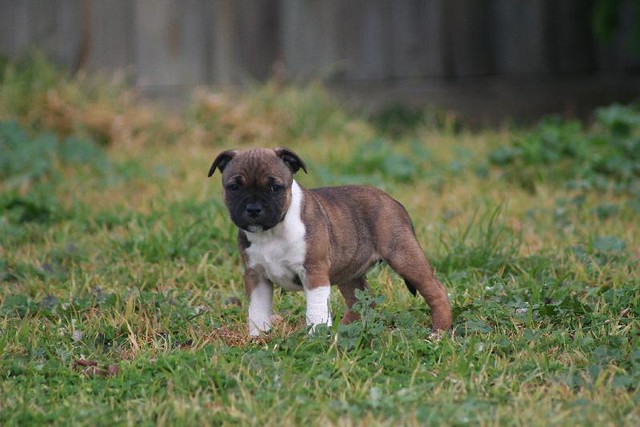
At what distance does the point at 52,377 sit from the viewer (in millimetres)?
5023

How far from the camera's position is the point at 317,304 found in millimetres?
5367

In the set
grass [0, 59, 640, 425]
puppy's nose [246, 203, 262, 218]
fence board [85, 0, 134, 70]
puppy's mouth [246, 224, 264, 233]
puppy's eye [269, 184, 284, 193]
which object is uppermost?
fence board [85, 0, 134, 70]

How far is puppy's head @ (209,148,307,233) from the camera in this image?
17.0ft

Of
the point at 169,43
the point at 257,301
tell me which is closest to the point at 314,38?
the point at 169,43

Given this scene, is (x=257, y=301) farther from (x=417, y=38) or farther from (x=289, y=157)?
(x=417, y=38)

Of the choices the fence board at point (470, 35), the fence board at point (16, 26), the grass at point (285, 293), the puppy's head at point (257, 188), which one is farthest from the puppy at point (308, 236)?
the fence board at point (470, 35)

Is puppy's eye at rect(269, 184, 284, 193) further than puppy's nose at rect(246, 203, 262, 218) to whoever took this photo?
Yes

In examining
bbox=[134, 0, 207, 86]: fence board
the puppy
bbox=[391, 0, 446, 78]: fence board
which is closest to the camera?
the puppy

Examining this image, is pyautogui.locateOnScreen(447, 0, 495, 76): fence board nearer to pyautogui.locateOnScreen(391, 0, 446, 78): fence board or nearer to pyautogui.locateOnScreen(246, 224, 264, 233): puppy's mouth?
pyautogui.locateOnScreen(391, 0, 446, 78): fence board

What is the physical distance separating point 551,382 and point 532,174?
5.12 m

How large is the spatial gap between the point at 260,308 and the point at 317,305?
1.22ft

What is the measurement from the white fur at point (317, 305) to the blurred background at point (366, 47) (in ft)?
24.8

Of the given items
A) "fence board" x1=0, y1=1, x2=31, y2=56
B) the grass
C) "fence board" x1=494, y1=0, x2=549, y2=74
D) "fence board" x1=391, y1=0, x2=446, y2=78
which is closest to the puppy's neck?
the grass

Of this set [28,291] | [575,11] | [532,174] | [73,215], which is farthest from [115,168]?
[575,11]
